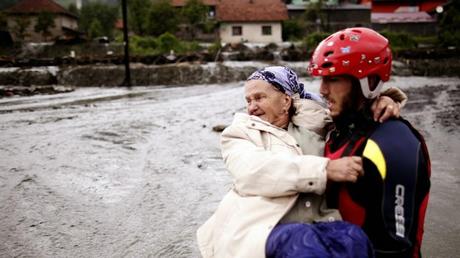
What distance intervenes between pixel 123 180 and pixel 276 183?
4.11 m

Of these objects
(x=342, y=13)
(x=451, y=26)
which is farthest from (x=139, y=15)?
(x=451, y=26)

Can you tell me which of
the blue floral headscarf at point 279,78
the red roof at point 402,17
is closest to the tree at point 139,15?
the red roof at point 402,17

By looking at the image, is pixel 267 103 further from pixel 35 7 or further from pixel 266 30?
pixel 35 7

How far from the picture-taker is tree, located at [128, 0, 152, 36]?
4274 centimetres

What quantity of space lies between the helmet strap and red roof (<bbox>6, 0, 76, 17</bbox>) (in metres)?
56.3

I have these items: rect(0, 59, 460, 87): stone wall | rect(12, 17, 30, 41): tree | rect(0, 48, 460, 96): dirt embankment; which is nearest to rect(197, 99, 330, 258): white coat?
rect(0, 48, 460, 96): dirt embankment

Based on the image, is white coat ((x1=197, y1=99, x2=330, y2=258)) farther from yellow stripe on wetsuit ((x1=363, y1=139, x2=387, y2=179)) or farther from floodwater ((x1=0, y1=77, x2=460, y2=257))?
floodwater ((x1=0, y1=77, x2=460, y2=257))

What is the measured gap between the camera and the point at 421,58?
26734 millimetres

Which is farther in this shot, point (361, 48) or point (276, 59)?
point (276, 59)

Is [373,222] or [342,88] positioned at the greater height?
[342,88]

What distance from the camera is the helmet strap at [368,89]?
1964mm

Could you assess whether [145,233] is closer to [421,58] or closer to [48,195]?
[48,195]

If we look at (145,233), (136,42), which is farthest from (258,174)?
(136,42)

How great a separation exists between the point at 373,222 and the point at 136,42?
31.1 meters
